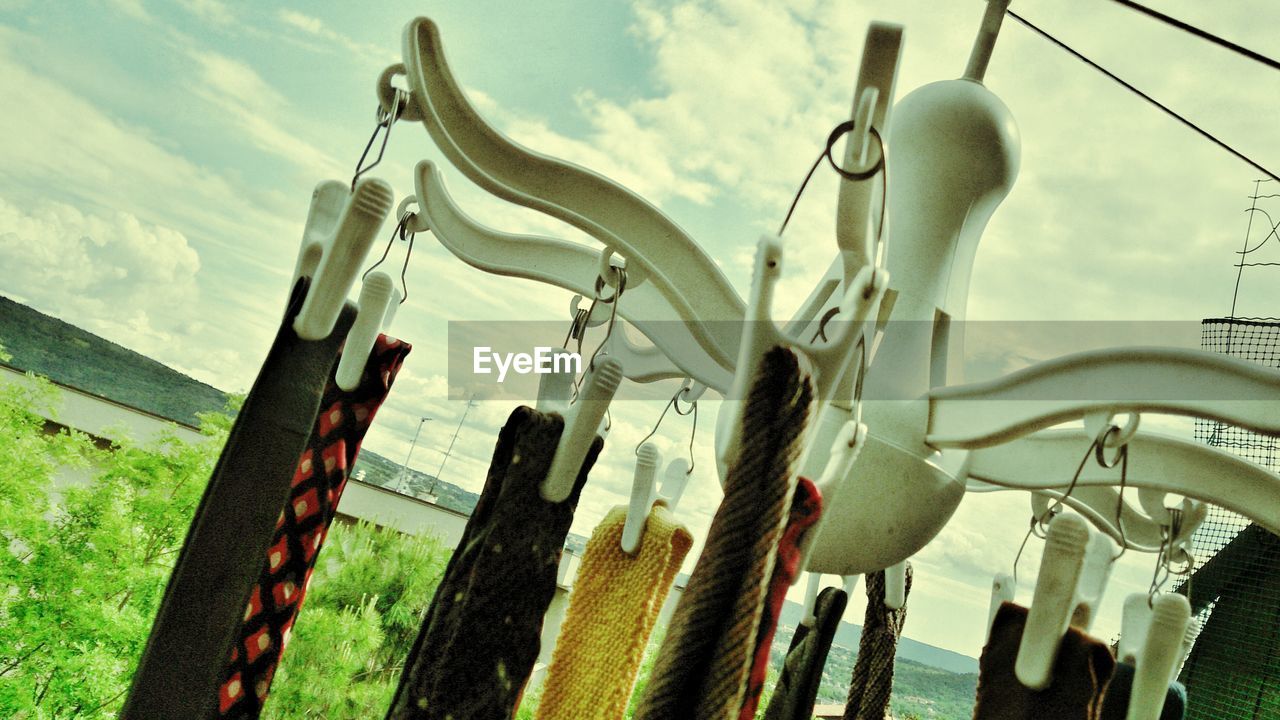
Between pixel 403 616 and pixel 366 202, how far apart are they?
15.6 feet

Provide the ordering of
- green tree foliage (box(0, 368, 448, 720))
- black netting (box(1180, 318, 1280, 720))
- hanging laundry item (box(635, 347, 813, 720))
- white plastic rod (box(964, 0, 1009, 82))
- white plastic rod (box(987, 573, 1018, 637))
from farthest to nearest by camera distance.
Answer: green tree foliage (box(0, 368, 448, 720)) < black netting (box(1180, 318, 1280, 720)) < white plastic rod (box(987, 573, 1018, 637)) < white plastic rod (box(964, 0, 1009, 82)) < hanging laundry item (box(635, 347, 813, 720))

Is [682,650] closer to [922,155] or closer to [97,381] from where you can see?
[922,155]

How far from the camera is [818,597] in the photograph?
92 centimetres

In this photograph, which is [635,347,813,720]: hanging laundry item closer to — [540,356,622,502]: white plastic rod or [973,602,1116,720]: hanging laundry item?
[540,356,622,502]: white plastic rod

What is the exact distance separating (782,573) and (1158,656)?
35 centimetres

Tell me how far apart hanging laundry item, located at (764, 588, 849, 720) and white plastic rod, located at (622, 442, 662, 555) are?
36 centimetres

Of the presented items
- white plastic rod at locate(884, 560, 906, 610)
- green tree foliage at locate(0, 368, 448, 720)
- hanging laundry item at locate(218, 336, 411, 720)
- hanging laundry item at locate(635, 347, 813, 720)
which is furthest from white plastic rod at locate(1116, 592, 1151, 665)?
green tree foliage at locate(0, 368, 448, 720)

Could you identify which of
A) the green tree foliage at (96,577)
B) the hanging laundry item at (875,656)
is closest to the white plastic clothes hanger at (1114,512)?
the hanging laundry item at (875,656)

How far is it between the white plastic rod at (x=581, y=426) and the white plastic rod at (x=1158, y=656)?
44 centimetres

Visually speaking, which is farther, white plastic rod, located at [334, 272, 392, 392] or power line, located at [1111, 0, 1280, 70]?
power line, located at [1111, 0, 1280, 70]

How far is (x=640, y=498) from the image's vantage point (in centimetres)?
62

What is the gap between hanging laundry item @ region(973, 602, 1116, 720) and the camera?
1.80ft

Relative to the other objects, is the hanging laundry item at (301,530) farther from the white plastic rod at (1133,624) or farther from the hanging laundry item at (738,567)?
the white plastic rod at (1133,624)

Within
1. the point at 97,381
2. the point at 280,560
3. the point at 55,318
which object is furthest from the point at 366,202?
the point at 55,318
